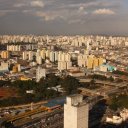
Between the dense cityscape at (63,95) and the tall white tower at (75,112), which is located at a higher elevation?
the tall white tower at (75,112)

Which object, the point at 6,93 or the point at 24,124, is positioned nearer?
the point at 24,124

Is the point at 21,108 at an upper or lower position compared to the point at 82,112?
lower

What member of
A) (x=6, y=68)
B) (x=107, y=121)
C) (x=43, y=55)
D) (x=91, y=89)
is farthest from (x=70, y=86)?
(x=43, y=55)

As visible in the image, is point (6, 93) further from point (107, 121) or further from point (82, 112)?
point (82, 112)

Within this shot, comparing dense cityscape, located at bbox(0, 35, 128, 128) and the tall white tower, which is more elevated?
the tall white tower

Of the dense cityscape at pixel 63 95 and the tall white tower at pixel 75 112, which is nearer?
the tall white tower at pixel 75 112

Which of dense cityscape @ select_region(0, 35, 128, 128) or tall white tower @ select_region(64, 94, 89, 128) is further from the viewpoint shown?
dense cityscape @ select_region(0, 35, 128, 128)

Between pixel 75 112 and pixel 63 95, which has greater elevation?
pixel 75 112

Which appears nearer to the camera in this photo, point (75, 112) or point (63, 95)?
point (75, 112)
